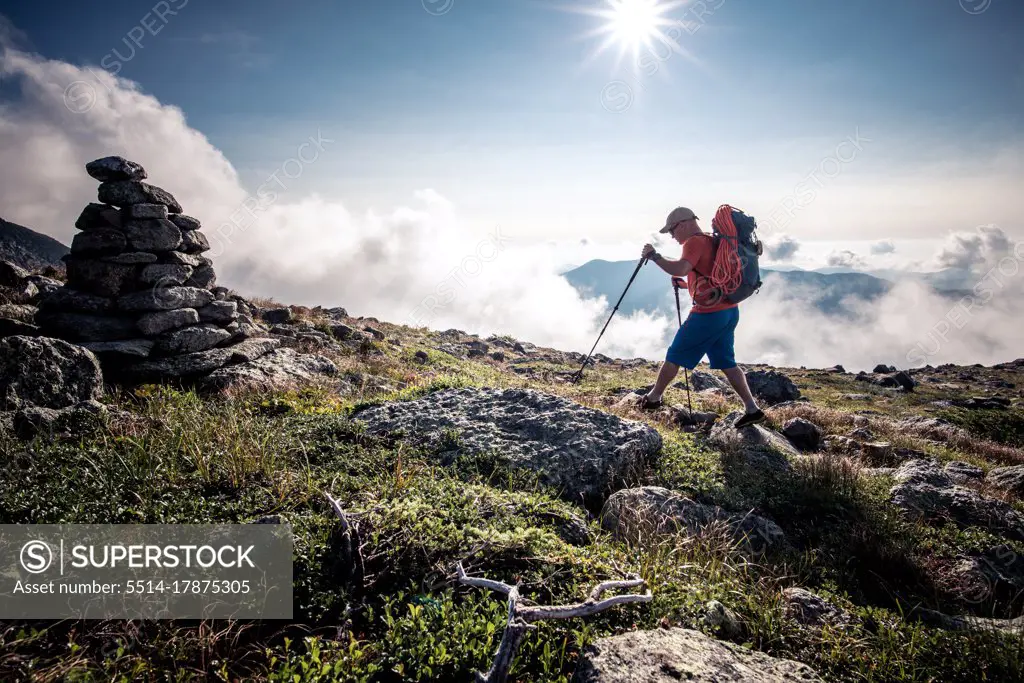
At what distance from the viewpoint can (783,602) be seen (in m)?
3.41

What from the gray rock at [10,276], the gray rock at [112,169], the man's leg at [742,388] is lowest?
the man's leg at [742,388]

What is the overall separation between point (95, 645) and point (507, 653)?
2.37m

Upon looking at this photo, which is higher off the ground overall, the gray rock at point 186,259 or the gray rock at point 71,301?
the gray rock at point 186,259

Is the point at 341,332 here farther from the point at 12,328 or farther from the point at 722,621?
the point at 722,621

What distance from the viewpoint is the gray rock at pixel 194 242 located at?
10531mm

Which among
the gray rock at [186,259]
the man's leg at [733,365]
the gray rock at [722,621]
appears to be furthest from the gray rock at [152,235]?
the gray rock at [722,621]

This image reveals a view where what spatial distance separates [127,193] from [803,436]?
14.4 meters

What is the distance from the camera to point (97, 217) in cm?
934

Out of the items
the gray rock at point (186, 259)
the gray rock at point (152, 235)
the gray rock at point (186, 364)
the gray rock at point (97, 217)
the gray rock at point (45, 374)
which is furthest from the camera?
the gray rock at point (186, 259)

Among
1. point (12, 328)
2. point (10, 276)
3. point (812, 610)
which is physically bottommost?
point (812, 610)

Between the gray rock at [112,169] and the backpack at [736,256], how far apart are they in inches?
453

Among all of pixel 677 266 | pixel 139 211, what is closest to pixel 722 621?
pixel 677 266

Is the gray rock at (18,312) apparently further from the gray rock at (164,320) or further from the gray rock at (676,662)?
the gray rock at (676,662)

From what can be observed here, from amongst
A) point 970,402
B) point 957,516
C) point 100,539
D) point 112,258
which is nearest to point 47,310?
point 112,258
